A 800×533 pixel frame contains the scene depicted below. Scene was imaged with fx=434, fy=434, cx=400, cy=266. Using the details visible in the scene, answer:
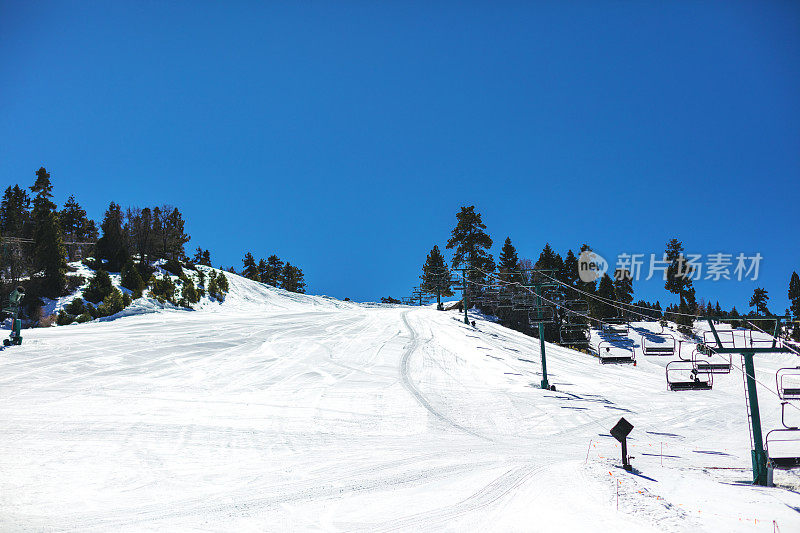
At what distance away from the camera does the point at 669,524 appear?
320 inches

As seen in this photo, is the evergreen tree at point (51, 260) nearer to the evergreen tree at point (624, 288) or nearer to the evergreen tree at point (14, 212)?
the evergreen tree at point (14, 212)

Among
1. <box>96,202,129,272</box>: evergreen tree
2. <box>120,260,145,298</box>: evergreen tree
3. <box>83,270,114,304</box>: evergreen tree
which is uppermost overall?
<box>96,202,129,272</box>: evergreen tree

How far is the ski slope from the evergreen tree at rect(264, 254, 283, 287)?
62951 millimetres

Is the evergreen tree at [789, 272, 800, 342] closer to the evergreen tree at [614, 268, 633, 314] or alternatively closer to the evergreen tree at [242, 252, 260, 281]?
the evergreen tree at [614, 268, 633, 314]

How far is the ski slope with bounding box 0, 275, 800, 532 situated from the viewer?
8.70 meters

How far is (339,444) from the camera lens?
13.4 m

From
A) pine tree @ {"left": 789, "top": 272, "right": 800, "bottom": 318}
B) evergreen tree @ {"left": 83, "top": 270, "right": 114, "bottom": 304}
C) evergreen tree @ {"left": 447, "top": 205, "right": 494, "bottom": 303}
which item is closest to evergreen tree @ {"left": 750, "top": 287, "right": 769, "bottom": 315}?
pine tree @ {"left": 789, "top": 272, "right": 800, "bottom": 318}

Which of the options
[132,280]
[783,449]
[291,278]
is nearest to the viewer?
[783,449]

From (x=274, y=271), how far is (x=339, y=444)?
86063 mm

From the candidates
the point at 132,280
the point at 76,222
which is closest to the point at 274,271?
the point at 76,222

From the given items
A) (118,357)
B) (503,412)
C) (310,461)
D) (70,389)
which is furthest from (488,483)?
(118,357)

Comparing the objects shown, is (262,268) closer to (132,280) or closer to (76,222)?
(76,222)

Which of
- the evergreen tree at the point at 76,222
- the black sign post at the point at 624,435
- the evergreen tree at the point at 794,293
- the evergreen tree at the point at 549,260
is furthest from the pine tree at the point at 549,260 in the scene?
the evergreen tree at the point at 76,222

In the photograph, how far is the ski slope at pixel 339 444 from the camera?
8703 millimetres
